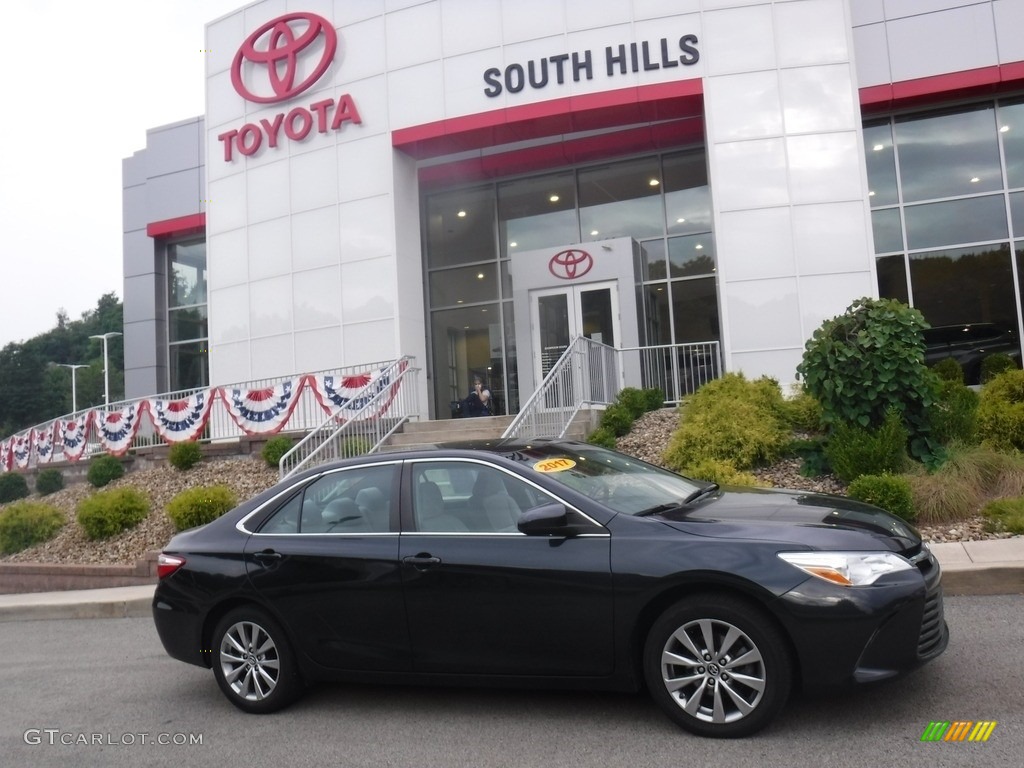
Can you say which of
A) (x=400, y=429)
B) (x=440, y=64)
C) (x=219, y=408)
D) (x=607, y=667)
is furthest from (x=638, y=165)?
(x=607, y=667)

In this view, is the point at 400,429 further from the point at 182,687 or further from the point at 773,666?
the point at 773,666

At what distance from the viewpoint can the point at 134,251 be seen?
83.7ft

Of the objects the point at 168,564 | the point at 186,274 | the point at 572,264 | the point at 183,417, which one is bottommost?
the point at 168,564

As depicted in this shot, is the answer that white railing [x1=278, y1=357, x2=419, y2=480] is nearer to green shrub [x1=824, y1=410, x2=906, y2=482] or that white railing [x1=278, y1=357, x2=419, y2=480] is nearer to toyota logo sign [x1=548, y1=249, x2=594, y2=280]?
toyota logo sign [x1=548, y1=249, x2=594, y2=280]

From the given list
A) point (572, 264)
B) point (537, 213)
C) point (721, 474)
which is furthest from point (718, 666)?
point (537, 213)

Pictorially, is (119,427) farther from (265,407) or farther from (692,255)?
(692,255)

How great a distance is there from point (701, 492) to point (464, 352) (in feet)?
50.2

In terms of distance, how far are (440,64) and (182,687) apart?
14.5 metres

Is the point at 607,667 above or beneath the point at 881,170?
beneath

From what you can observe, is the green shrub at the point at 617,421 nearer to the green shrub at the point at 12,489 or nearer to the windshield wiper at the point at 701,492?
the windshield wiper at the point at 701,492

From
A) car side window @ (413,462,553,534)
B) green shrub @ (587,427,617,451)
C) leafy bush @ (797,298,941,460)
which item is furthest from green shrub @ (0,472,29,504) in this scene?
car side window @ (413,462,553,534)

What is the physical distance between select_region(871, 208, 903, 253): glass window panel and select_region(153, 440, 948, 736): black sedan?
1414 cm

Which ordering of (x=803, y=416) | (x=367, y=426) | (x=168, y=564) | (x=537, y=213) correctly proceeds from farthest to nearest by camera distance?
(x=537, y=213)
(x=367, y=426)
(x=803, y=416)
(x=168, y=564)

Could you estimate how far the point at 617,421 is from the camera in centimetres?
1279
